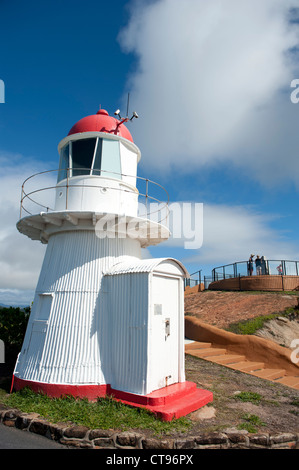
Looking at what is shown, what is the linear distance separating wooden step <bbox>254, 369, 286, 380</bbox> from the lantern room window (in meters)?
8.01

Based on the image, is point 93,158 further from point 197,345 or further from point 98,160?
point 197,345

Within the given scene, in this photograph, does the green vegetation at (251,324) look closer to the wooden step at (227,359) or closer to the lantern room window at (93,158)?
the wooden step at (227,359)

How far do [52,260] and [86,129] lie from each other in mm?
3988

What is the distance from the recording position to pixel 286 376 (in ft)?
35.7

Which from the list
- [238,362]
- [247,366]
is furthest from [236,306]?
[247,366]

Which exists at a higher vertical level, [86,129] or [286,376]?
[86,129]

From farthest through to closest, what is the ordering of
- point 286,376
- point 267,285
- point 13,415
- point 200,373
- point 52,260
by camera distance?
1. point 267,285
2. point 286,376
3. point 200,373
4. point 52,260
5. point 13,415

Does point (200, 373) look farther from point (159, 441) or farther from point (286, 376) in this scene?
point (159, 441)

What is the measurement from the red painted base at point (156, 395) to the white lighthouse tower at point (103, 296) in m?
0.02

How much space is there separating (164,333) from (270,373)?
17.2 ft

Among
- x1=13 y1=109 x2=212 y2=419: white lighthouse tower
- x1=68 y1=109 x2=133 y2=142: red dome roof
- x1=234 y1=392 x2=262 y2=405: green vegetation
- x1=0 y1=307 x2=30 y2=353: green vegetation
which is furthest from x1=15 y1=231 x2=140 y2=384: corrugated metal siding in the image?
x1=0 y1=307 x2=30 y2=353: green vegetation

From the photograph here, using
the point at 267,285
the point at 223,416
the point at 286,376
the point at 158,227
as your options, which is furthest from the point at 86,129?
Result: the point at 267,285

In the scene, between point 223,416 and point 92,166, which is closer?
point 223,416

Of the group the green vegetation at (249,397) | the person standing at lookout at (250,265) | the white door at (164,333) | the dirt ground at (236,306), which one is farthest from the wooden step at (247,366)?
the person standing at lookout at (250,265)
